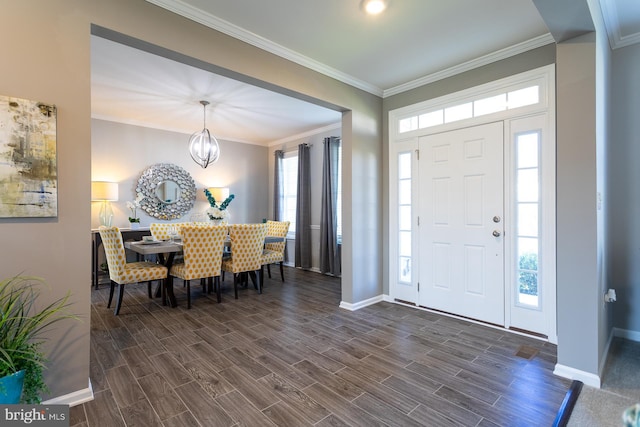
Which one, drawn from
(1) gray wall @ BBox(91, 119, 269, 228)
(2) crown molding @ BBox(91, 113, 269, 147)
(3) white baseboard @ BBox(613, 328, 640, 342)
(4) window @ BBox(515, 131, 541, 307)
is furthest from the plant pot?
(2) crown molding @ BBox(91, 113, 269, 147)

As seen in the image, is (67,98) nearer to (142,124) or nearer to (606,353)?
(142,124)

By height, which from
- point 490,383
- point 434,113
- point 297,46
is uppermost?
point 297,46

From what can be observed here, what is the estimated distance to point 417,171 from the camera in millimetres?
3670

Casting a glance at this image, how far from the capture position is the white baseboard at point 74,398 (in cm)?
180

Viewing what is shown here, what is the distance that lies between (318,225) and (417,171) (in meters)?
2.78

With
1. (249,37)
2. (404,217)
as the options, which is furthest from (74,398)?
(404,217)

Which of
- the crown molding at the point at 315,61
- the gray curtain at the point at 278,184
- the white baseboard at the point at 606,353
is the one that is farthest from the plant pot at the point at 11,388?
the gray curtain at the point at 278,184

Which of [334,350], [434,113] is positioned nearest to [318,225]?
[434,113]

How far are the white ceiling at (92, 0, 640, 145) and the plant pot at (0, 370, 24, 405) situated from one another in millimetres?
2356

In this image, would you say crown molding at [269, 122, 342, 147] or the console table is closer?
the console table

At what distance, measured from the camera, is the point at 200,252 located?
371cm

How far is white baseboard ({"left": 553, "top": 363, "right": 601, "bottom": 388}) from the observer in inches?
81.7

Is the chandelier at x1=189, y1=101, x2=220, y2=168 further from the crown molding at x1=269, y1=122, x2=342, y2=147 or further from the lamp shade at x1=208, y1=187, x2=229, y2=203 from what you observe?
the crown molding at x1=269, y1=122, x2=342, y2=147

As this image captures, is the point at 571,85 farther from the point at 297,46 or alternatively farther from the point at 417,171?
the point at 297,46
